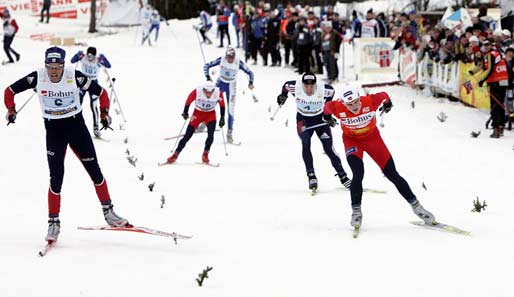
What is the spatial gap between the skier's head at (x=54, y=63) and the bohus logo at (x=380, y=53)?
14708 mm

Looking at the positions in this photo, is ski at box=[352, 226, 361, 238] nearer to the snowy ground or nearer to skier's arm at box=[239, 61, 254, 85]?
the snowy ground

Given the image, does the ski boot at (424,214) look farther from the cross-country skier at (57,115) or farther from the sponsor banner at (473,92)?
the sponsor banner at (473,92)

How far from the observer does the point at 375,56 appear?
21.1m

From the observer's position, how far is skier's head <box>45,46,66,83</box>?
704 cm

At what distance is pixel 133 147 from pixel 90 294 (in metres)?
8.22

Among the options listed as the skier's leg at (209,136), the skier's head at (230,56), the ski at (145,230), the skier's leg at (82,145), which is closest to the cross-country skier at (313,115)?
the skier's leg at (209,136)

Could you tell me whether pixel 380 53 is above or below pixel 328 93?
below

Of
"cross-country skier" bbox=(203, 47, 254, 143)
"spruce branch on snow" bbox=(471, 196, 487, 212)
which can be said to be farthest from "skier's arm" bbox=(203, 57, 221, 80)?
"spruce branch on snow" bbox=(471, 196, 487, 212)

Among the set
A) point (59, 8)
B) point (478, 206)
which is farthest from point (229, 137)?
point (59, 8)

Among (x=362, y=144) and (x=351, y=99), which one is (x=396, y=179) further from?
(x=351, y=99)

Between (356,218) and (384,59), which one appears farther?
(384,59)

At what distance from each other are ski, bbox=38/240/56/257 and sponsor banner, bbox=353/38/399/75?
15.0 m

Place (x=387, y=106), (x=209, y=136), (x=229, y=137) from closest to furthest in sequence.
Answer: (x=387, y=106) < (x=209, y=136) < (x=229, y=137)

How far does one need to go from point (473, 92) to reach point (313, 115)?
7.45 m
